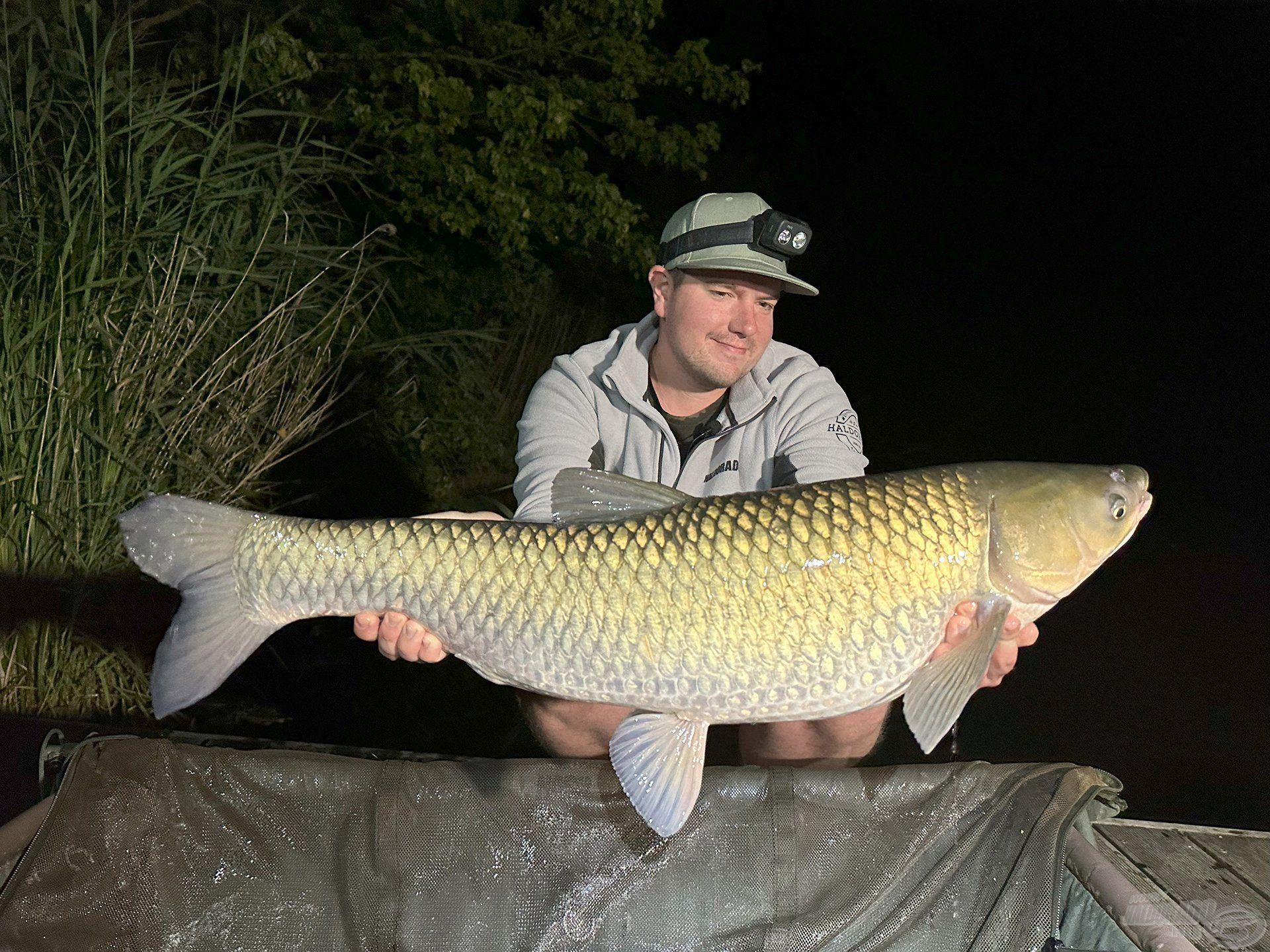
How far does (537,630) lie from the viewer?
4.76 feet

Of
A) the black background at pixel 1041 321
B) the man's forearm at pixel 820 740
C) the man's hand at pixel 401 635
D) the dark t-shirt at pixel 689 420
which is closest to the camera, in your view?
the man's hand at pixel 401 635

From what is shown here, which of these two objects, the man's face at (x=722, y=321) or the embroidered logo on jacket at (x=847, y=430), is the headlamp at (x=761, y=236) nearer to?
the man's face at (x=722, y=321)

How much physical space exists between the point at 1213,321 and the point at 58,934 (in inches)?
383

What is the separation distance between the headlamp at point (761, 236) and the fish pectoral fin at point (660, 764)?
0.93m

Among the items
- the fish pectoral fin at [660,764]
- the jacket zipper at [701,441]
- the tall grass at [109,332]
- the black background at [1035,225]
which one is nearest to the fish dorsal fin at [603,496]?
the fish pectoral fin at [660,764]

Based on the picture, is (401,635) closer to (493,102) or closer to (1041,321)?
(493,102)

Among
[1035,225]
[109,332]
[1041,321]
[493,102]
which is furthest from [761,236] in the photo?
[1035,225]

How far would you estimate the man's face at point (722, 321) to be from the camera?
2113mm

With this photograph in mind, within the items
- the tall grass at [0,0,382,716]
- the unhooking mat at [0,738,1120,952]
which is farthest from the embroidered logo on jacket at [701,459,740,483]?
the tall grass at [0,0,382,716]

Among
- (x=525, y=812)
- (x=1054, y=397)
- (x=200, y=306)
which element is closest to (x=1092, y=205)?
(x=1054, y=397)

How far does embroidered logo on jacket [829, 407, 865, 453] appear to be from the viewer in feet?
6.93

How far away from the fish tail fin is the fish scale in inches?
0.9

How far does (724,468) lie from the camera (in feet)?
7.14

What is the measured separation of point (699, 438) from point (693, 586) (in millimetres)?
823
